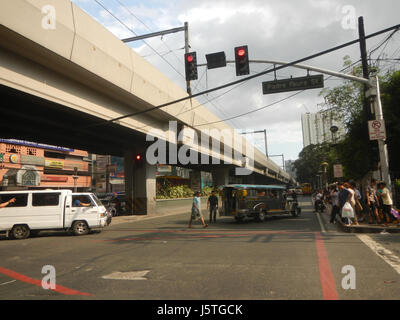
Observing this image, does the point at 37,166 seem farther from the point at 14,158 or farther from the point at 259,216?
the point at 259,216

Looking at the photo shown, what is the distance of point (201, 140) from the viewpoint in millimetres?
29641

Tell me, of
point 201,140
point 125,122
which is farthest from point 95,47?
point 201,140

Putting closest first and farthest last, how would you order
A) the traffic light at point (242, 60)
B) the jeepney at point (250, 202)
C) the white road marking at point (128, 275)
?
the white road marking at point (128, 275) < the traffic light at point (242, 60) < the jeepney at point (250, 202)

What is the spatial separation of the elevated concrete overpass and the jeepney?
6.67 metres

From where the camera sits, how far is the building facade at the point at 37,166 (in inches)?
1597

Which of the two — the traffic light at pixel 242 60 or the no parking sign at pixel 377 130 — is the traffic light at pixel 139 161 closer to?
the traffic light at pixel 242 60

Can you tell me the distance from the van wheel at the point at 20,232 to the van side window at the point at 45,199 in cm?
100

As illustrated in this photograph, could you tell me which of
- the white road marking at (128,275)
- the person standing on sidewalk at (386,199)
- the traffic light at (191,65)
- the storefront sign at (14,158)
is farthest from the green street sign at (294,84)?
the storefront sign at (14,158)

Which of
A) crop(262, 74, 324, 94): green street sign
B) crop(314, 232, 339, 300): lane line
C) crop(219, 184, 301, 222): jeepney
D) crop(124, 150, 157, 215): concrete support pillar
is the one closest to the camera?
crop(314, 232, 339, 300): lane line

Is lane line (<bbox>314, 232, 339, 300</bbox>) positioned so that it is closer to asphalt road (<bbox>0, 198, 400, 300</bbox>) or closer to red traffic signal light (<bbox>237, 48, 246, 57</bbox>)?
asphalt road (<bbox>0, 198, 400, 300</bbox>)

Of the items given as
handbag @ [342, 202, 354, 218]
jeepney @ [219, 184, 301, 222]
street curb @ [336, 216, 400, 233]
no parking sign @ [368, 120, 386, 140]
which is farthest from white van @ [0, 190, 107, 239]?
no parking sign @ [368, 120, 386, 140]

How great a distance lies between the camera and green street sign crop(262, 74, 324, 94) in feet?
42.0

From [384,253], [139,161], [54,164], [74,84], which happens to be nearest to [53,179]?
[54,164]

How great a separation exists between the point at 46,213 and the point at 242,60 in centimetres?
985
